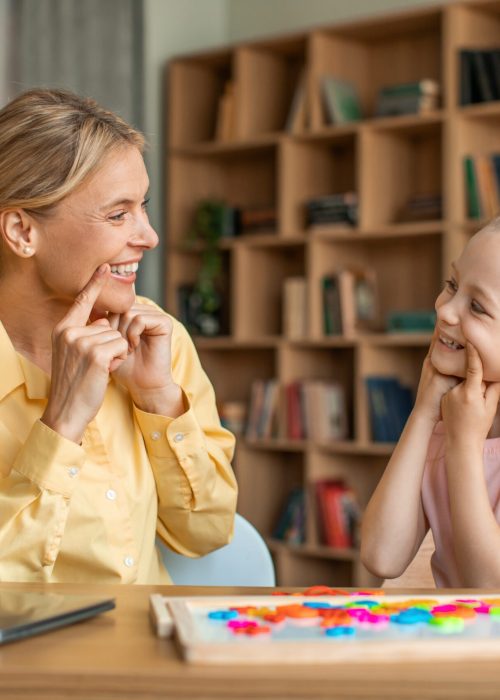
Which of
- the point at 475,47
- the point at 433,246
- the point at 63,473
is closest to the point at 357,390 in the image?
the point at 433,246

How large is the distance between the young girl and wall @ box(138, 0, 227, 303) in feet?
11.1

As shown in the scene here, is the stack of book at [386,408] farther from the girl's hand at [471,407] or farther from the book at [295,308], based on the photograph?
the girl's hand at [471,407]

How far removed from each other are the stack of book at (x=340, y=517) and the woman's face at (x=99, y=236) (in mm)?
2853

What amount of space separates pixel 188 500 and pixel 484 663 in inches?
33.5

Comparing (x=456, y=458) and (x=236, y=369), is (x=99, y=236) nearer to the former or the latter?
(x=456, y=458)

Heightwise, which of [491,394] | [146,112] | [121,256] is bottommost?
[491,394]

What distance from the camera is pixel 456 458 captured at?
4.52ft

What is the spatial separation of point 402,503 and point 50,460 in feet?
1.59

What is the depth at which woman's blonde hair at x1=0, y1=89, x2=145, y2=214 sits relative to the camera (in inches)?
62.1

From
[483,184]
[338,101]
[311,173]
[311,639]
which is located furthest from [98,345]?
[311,173]

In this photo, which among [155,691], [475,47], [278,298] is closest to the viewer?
[155,691]

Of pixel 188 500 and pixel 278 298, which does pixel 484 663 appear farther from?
pixel 278 298

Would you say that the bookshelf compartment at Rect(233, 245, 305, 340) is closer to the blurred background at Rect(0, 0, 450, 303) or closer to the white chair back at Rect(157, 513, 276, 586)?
the blurred background at Rect(0, 0, 450, 303)

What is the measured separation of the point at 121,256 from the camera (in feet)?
5.32
